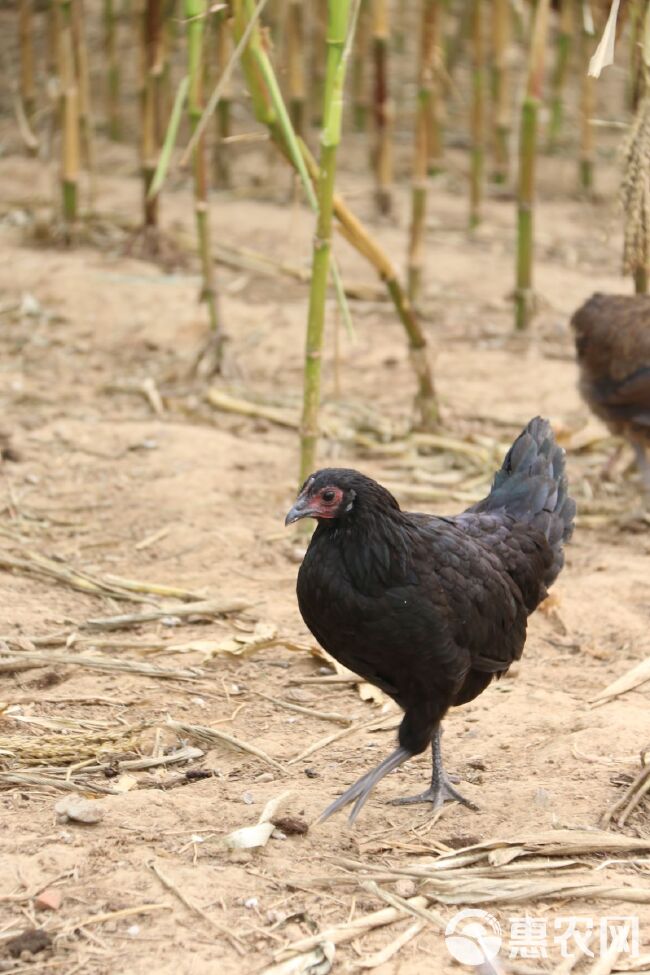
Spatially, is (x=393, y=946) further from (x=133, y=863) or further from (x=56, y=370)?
(x=56, y=370)

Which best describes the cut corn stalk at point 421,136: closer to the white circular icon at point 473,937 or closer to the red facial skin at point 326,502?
the red facial skin at point 326,502

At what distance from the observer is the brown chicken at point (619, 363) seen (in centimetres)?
627

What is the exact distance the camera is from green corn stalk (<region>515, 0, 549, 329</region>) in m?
8.05

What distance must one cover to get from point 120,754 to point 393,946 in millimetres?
1288

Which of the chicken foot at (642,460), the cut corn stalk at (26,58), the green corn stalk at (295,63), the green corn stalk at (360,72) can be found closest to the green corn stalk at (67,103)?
the green corn stalk at (295,63)

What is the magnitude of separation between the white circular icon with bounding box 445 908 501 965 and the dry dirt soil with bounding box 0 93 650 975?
0.04m

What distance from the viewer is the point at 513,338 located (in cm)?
876

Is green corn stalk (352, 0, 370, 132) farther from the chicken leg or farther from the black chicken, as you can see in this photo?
the chicken leg

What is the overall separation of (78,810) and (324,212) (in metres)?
2.77

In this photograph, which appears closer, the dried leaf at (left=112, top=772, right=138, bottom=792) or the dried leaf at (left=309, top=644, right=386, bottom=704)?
the dried leaf at (left=112, top=772, right=138, bottom=792)

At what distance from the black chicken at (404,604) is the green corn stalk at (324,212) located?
159 cm

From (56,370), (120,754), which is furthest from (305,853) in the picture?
(56,370)

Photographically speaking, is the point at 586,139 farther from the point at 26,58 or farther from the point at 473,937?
the point at 473,937

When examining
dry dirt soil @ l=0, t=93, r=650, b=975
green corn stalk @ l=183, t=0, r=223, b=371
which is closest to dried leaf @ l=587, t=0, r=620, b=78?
dry dirt soil @ l=0, t=93, r=650, b=975
